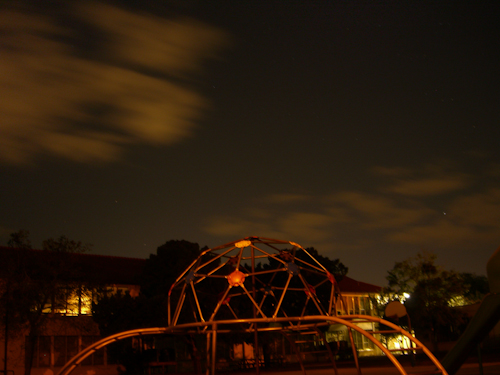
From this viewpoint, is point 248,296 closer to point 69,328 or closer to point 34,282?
point 34,282

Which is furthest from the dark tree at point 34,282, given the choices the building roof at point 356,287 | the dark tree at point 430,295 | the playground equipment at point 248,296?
the building roof at point 356,287

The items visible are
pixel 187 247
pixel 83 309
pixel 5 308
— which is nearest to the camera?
pixel 5 308

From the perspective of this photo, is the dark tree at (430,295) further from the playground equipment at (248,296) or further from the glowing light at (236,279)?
the glowing light at (236,279)

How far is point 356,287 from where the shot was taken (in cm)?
5178

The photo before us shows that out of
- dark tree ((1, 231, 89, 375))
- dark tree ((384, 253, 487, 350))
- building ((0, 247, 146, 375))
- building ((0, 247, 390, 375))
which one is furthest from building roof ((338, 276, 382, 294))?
dark tree ((1, 231, 89, 375))

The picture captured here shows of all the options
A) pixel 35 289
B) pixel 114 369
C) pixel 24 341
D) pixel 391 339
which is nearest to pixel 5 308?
pixel 35 289

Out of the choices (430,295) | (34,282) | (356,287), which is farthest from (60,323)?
(356,287)

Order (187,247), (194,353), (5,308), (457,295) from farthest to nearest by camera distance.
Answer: (457,295) → (187,247) → (194,353) → (5,308)

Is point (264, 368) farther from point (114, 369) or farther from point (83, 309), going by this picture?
point (83, 309)

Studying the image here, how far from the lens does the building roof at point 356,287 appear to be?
49213 millimetres

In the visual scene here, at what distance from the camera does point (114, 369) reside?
31.2 m

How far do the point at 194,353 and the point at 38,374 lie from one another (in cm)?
884

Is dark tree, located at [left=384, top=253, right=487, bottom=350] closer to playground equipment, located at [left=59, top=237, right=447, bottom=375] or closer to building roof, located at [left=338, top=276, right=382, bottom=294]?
playground equipment, located at [left=59, top=237, right=447, bottom=375]

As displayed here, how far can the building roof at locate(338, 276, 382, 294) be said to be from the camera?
161 feet
